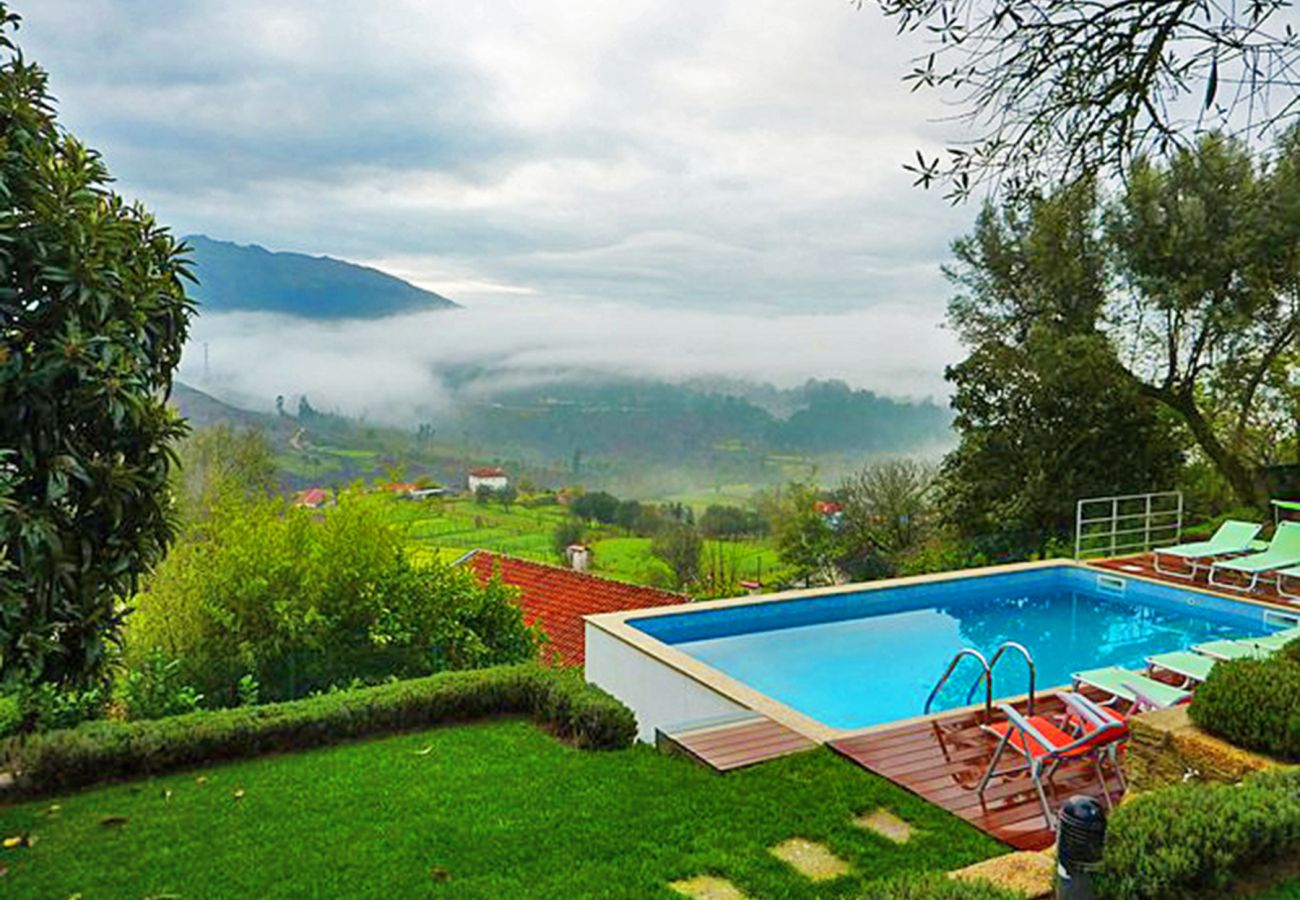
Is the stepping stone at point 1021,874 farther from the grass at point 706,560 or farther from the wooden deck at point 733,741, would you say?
the grass at point 706,560

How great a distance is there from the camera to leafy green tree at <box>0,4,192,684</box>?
316 cm

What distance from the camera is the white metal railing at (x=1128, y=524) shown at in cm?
1355

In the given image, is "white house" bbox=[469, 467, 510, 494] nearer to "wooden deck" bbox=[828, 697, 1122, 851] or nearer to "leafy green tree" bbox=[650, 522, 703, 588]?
"leafy green tree" bbox=[650, 522, 703, 588]

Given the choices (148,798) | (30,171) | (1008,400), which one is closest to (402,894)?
(148,798)

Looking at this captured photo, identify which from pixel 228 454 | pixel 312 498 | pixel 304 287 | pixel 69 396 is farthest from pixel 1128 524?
pixel 304 287

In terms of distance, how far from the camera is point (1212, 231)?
44.6 ft

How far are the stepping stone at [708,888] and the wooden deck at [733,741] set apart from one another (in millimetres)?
1435

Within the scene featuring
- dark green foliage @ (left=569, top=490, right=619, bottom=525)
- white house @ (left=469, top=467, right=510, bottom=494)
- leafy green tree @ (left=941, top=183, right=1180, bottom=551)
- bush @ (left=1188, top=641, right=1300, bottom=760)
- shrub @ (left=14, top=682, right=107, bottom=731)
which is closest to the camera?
bush @ (left=1188, top=641, right=1300, bottom=760)

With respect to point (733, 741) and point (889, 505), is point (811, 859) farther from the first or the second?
point (889, 505)

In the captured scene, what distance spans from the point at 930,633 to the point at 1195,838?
7.58m

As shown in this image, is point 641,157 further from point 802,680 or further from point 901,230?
point 802,680

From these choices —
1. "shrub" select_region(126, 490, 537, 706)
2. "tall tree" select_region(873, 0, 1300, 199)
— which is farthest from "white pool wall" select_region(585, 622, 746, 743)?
"tall tree" select_region(873, 0, 1300, 199)

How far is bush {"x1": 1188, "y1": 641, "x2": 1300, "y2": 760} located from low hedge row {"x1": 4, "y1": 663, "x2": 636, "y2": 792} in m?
3.08

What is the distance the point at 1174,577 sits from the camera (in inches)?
449
